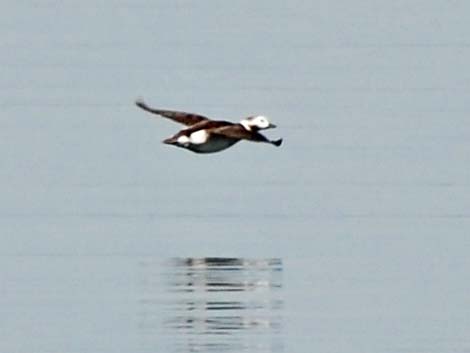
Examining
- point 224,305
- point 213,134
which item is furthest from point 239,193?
point 224,305

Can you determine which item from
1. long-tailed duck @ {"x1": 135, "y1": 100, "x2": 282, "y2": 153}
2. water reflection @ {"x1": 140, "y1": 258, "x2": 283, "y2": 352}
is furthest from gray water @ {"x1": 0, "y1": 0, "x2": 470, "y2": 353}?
long-tailed duck @ {"x1": 135, "y1": 100, "x2": 282, "y2": 153}

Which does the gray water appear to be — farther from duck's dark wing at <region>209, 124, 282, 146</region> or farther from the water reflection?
duck's dark wing at <region>209, 124, 282, 146</region>

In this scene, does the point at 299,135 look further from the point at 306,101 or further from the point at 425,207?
the point at 425,207

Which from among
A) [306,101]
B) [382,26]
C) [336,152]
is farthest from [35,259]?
[382,26]

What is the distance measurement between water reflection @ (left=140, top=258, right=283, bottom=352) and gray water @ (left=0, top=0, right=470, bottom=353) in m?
0.02

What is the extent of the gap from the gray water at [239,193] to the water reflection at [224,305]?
0.02m

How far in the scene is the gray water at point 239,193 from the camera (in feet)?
52.5

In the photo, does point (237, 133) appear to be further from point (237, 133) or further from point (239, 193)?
point (239, 193)

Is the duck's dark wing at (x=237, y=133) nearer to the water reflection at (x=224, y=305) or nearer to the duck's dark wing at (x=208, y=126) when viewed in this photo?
the duck's dark wing at (x=208, y=126)

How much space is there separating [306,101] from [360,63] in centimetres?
314

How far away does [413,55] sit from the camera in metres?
29.5

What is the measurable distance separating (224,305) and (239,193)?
4417mm

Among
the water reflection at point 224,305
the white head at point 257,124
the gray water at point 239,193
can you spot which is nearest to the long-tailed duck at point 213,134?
the white head at point 257,124

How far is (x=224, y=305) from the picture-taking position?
16594 millimetres
